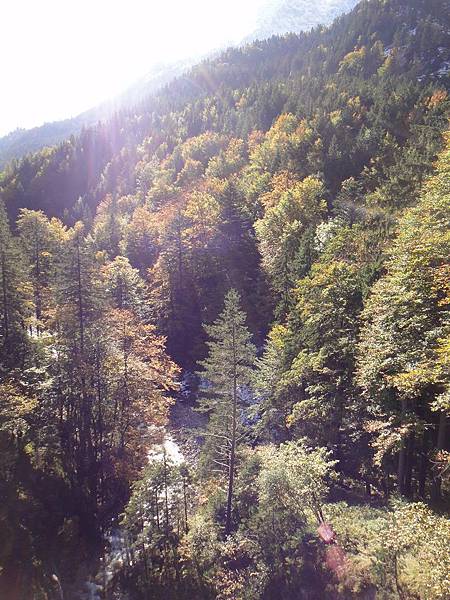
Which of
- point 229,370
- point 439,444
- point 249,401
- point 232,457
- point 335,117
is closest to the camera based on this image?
point 439,444

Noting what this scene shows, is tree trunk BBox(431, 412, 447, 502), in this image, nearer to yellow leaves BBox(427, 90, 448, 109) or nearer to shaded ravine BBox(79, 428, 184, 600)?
shaded ravine BBox(79, 428, 184, 600)

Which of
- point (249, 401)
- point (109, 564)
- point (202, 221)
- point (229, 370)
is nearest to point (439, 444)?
point (229, 370)

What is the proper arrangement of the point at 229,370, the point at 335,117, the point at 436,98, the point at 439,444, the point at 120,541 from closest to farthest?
the point at 439,444
the point at 229,370
the point at 120,541
the point at 436,98
the point at 335,117

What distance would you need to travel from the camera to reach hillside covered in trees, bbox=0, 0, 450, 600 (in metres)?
19.8

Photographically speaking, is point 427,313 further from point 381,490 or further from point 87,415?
point 87,415

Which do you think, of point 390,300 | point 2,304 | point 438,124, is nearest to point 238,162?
point 438,124

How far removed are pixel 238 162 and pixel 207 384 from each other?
181 feet

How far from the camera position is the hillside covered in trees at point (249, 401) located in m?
19.8

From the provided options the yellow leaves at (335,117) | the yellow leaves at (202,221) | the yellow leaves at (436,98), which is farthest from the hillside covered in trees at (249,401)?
the yellow leaves at (335,117)

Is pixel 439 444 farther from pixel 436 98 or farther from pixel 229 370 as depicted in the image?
pixel 436 98

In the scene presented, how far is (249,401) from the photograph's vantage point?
3769 centimetres

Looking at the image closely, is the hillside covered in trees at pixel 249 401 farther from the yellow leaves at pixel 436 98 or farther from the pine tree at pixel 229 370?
the yellow leaves at pixel 436 98

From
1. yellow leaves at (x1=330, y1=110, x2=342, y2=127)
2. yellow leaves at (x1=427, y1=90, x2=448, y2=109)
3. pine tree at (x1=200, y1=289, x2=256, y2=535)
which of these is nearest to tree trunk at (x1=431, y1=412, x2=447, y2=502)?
pine tree at (x1=200, y1=289, x2=256, y2=535)

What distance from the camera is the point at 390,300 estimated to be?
22.0m
